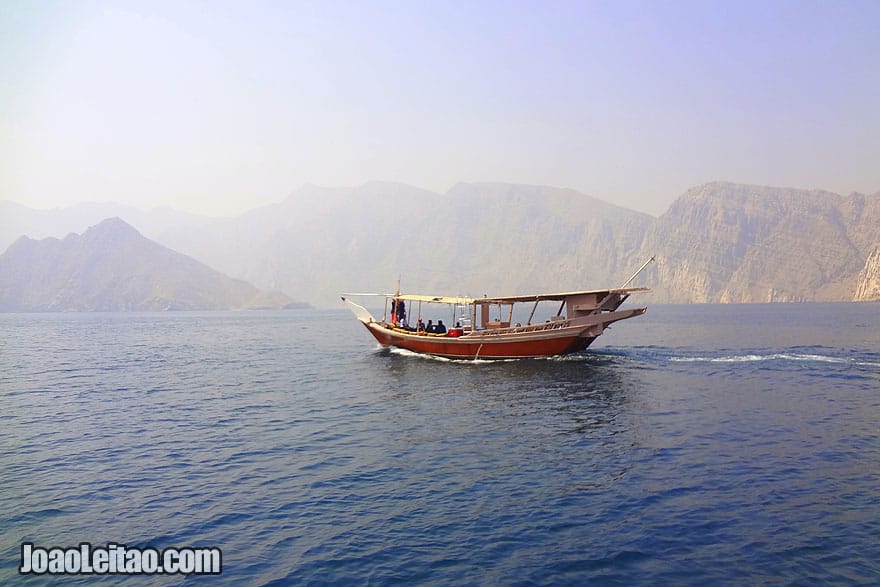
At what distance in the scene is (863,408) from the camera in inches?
1046

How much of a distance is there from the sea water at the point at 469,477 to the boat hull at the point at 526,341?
22.6ft

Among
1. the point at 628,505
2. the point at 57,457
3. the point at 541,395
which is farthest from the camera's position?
the point at 541,395

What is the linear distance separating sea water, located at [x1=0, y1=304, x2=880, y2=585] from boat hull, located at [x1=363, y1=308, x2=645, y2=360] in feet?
22.6

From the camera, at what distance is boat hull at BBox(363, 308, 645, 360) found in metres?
44.1

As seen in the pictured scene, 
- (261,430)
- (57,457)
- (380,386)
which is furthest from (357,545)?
(380,386)

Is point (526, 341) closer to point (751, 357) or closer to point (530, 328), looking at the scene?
point (530, 328)

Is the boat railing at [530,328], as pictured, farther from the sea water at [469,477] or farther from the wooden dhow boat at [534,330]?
the sea water at [469,477]

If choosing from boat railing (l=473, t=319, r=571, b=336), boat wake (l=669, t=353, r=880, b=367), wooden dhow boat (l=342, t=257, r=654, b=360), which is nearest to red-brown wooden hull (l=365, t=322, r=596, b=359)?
wooden dhow boat (l=342, t=257, r=654, b=360)

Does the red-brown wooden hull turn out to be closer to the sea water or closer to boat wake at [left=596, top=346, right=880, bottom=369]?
boat wake at [left=596, top=346, right=880, bottom=369]

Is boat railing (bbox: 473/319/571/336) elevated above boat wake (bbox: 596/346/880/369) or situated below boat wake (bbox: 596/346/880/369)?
above

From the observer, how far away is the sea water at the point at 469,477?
12.4 metres

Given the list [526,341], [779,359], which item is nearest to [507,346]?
[526,341]

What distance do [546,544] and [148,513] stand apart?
11.1m

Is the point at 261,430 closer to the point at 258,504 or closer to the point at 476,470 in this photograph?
the point at 258,504
